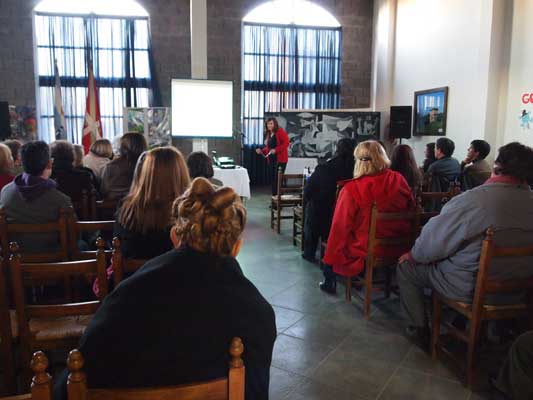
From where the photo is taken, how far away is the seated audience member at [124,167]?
11.4 feet

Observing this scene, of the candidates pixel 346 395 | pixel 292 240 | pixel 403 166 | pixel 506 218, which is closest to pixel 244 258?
pixel 292 240

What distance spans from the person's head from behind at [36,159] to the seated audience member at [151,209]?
826 millimetres

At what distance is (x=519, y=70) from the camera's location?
592 cm

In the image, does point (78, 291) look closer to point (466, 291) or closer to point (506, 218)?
point (466, 291)

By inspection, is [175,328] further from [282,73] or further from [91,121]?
[282,73]

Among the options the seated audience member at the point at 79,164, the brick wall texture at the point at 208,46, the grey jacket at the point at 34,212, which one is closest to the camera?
the grey jacket at the point at 34,212

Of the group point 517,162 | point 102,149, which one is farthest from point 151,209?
point 102,149

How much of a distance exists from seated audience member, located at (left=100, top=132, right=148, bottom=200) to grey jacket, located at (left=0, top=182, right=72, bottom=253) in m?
0.93

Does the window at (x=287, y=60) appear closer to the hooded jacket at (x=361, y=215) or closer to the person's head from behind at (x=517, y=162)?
the hooded jacket at (x=361, y=215)

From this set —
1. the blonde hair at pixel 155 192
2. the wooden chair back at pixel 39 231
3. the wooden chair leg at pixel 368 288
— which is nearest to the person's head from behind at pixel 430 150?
the wooden chair leg at pixel 368 288

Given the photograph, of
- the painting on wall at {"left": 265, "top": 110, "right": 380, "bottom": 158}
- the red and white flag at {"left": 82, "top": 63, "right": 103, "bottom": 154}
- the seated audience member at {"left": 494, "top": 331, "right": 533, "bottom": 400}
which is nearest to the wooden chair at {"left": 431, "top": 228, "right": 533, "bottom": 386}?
the seated audience member at {"left": 494, "top": 331, "right": 533, "bottom": 400}

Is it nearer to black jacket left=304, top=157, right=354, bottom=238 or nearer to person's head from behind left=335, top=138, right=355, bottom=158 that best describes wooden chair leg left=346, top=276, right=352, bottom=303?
black jacket left=304, top=157, right=354, bottom=238

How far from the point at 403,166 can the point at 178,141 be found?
6.69 metres

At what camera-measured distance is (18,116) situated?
870 cm
